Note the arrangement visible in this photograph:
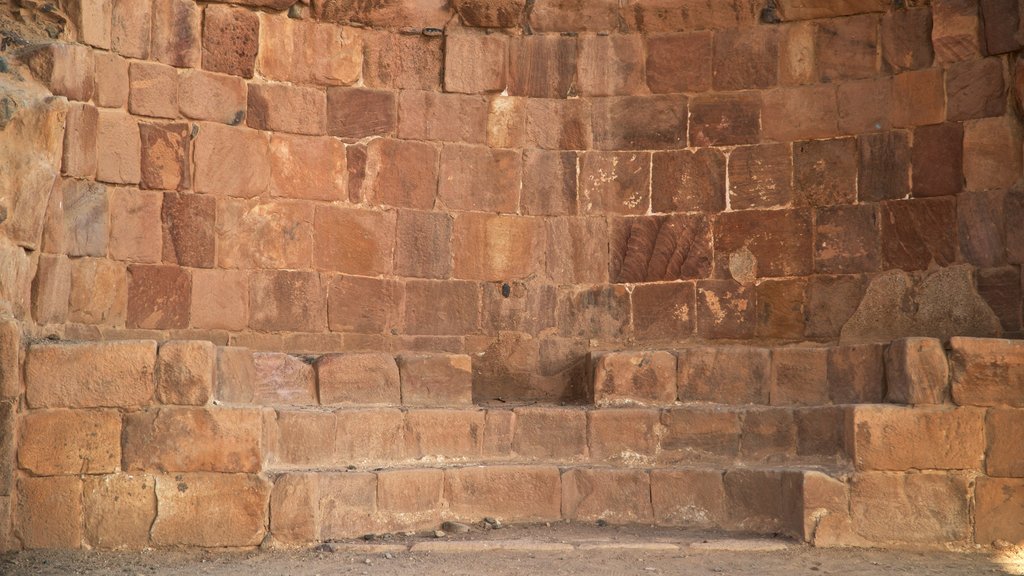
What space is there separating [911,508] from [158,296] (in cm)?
555

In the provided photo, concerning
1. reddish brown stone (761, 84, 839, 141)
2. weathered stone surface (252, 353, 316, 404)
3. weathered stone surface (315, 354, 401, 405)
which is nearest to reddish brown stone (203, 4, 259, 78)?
weathered stone surface (252, 353, 316, 404)

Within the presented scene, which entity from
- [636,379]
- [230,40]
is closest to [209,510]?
[636,379]

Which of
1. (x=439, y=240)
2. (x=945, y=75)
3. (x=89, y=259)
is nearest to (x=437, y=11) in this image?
(x=439, y=240)

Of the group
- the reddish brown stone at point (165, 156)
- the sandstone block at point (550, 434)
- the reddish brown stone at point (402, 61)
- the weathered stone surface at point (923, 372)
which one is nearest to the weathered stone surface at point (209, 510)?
the sandstone block at point (550, 434)

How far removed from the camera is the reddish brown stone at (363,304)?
9.09 m

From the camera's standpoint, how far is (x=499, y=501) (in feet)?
25.5

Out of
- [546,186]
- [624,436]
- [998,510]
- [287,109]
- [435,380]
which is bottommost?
[998,510]

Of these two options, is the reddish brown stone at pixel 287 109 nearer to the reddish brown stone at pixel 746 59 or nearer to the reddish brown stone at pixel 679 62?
the reddish brown stone at pixel 679 62

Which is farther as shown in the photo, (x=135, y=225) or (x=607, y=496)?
(x=135, y=225)

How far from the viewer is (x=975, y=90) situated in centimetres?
868

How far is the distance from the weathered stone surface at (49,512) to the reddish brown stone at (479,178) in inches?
160

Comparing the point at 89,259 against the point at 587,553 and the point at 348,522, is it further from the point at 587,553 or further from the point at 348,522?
the point at 587,553

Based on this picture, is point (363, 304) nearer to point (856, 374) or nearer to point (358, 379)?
point (358, 379)

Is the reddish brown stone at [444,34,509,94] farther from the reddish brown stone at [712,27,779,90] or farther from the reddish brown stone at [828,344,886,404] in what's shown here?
the reddish brown stone at [828,344,886,404]
